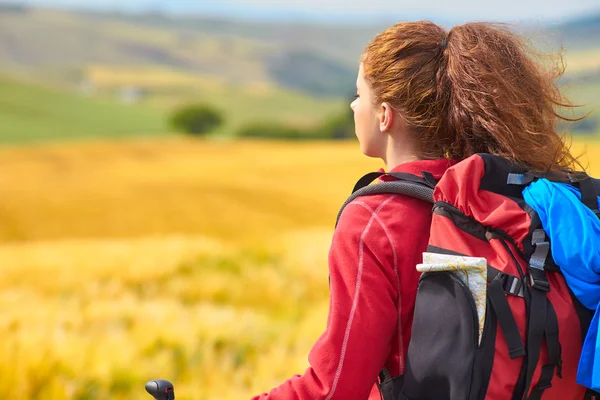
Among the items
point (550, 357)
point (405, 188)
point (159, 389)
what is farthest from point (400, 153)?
point (159, 389)

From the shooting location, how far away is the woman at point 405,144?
1.99 meters

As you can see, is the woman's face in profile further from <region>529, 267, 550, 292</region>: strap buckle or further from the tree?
the tree

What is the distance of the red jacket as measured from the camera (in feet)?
6.51

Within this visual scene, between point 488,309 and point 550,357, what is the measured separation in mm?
193

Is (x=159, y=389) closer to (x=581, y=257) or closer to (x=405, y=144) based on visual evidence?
(x=405, y=144)

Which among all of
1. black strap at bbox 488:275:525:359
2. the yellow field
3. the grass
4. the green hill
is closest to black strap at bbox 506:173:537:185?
black strap at bbox 488:275:525:359

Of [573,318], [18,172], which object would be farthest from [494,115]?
[18,172]

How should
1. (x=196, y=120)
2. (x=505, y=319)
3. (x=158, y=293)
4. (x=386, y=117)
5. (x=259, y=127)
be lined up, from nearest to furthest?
(x=505, y=319) → (x=386, y=117) → (x=158, y=293) → (x=196, y=120) → (x=259, y=127)

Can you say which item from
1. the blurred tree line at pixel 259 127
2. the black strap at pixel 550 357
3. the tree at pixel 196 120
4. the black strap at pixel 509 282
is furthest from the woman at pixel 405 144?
the tree at pixel 196 120

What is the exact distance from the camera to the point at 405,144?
87.7 inches

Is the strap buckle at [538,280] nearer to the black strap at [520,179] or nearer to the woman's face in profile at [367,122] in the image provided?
the black strap at [520,179]

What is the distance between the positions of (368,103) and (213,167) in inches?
1568

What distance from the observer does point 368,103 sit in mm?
2219

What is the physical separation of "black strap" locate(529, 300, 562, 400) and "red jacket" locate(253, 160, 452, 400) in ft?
1.10
